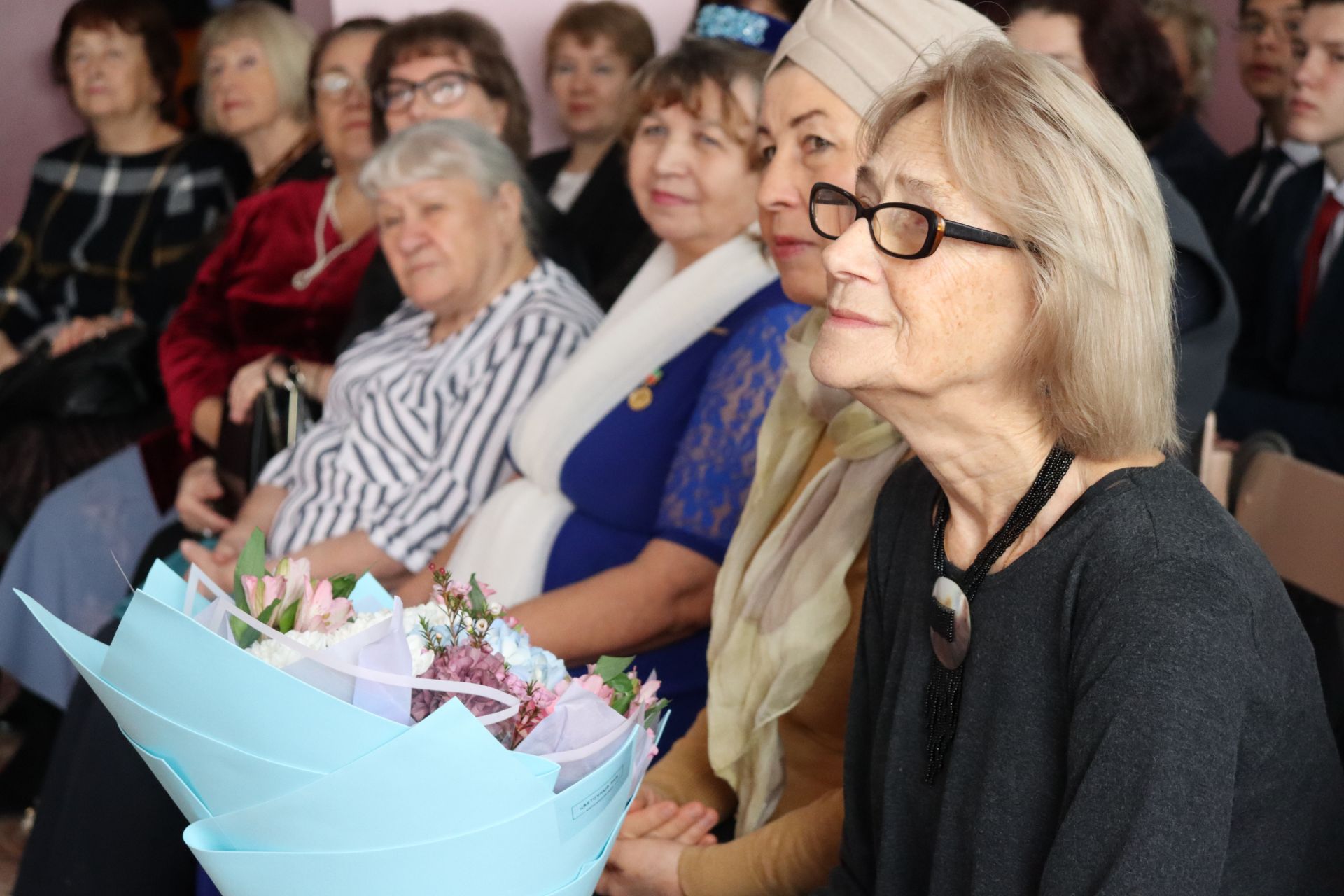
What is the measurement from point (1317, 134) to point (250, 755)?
281 cm

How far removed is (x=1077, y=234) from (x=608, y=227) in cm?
220

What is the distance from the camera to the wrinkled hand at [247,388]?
9.62 feet

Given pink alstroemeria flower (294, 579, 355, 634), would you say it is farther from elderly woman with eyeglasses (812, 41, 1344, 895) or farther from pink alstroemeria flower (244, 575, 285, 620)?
elderly woman with eyeglasses (812, 41, 1344, 895)

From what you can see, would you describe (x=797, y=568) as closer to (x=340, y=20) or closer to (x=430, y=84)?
(x=430, y=84)

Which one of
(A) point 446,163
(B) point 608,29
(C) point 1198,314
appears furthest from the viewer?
(B) point 608,29

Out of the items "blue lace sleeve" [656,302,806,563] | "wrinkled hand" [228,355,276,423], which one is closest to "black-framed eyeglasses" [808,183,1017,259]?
"blue lace sleeve" [656,302,806,563]

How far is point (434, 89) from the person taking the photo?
123 inches

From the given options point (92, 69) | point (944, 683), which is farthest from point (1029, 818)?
point (92, 69)

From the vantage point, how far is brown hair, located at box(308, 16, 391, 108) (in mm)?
3545

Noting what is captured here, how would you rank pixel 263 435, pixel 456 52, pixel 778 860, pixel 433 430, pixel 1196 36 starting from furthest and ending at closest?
pixel 1196 36 < pixel 456 52 < pixel 263 435 < pixel 433 430 < pixel 778 860

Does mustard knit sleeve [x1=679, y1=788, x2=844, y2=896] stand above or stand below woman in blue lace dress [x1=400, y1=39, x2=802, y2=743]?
below

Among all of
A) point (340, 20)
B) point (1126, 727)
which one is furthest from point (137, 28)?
point (1126, 727)

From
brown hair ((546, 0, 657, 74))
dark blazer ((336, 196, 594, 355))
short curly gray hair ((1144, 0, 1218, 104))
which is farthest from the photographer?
short curly gray hair ((1144, 0, 1218, 104))

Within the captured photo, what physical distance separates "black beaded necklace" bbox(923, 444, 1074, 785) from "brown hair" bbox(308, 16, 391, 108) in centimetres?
280
